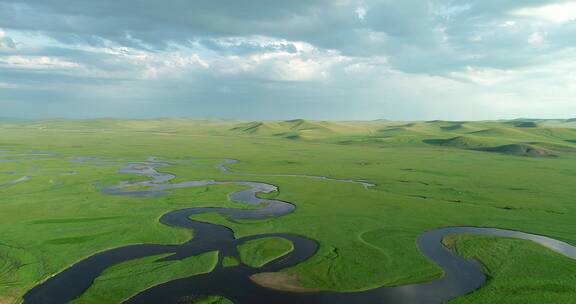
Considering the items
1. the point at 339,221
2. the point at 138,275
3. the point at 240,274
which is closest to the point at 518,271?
the point at 339,221

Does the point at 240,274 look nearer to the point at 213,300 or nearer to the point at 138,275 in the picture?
the point at 213,300

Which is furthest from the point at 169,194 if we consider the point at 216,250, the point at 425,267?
the point at 425,267

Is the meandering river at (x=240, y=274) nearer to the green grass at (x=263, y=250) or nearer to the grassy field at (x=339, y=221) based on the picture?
the green grass at (x=263, y=250)

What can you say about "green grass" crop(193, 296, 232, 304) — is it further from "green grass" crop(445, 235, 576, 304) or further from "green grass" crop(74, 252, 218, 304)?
"green grass" crop(445, 235, 576, 304)

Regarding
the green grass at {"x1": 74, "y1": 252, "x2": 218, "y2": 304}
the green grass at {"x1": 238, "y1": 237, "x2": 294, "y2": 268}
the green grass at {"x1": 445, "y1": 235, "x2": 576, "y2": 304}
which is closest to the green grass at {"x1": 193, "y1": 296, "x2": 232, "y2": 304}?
the green grass at {"x1": 74, "y1": 252, "x2": 218, "y2": 304}

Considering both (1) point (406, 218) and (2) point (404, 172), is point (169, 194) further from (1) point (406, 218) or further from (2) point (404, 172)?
(2) point (404, 172)

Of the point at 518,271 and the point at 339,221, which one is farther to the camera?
the point at 339,221

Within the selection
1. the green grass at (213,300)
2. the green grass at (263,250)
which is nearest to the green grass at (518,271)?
the green grass at (263,250)

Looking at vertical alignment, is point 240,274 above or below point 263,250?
below
